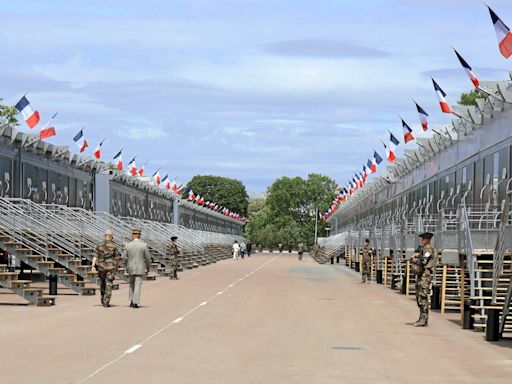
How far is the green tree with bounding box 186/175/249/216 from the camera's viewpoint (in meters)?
184

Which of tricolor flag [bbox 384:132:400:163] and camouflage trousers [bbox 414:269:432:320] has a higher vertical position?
tricolor flag [bbox 384:132:400:163]

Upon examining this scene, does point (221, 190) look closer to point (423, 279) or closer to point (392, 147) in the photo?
point (392, 147)

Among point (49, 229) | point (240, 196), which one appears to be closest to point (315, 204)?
point (240, 196)

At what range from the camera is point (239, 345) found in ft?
54.4

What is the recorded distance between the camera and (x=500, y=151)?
92.9ft

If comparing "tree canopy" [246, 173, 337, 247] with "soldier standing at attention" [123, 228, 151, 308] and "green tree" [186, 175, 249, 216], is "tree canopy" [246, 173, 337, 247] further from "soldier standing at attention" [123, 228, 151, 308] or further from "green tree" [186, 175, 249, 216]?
"soldier standing at attention" [123, 228, 151, 308]

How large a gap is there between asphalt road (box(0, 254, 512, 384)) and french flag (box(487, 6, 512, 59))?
585 cm

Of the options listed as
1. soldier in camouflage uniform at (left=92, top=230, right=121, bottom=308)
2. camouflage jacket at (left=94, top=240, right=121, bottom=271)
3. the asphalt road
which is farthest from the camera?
camouflage jacket at (left=94, top=240, right=121, bottom=271)

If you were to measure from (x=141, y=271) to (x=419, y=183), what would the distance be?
2404 cm

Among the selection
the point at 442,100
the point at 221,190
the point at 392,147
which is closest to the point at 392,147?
the point at 392,147

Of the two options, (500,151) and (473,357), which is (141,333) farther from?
(500,151)

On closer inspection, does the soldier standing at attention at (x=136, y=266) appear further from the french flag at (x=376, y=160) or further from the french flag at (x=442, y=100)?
the french flag at (x=376, y=160)

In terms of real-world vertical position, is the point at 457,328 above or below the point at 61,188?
below

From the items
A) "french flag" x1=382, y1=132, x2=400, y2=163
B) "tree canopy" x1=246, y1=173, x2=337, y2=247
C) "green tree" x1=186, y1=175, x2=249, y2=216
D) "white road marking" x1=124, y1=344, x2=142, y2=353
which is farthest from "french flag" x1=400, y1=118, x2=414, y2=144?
"green tree" x1=186, y1=175, x2=249, y2=216
